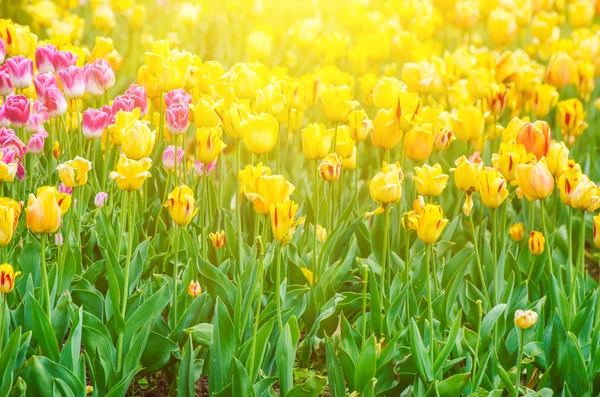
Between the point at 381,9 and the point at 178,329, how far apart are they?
526cm

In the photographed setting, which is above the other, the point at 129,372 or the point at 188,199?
the point at 188,199

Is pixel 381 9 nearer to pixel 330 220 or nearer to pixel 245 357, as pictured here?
pixel 330 220

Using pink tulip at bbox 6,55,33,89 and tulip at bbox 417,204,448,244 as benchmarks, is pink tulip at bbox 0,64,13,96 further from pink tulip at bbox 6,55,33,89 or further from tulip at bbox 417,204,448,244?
tulip at bbox 417,204,448,244

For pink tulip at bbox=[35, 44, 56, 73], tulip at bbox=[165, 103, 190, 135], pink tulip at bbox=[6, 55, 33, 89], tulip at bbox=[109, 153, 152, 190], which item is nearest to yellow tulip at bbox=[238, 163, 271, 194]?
tulip at bbox=[109, 153, 152, 190]

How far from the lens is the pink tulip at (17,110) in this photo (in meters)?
2.41

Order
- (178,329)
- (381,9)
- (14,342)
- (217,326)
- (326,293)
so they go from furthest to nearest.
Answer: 1. (381,9)
2. (326,293)
3. (178,329)
4. (217,326)
5. (14,342)

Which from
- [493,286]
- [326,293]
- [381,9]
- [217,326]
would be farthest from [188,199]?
[381,9]

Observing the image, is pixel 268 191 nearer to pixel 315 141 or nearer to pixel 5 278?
pixel 315 141

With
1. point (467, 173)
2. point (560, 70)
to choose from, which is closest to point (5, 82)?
point (467, 173)

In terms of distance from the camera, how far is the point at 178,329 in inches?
88.9

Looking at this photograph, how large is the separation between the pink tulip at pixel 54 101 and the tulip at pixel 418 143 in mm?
1085

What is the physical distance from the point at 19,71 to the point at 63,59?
0.60 ft

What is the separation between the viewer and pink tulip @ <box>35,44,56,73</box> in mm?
2746

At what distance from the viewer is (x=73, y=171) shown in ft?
7.07
